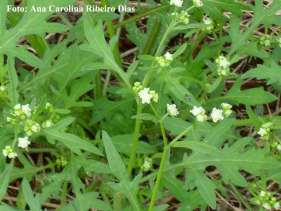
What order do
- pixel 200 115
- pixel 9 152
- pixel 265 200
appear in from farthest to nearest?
pixel 265 200
pixel 9 152
pixel 200 115

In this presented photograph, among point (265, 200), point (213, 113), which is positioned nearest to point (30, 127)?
point (213, 113)

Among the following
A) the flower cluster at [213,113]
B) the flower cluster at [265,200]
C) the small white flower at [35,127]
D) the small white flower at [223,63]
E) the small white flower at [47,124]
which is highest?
the small white flower at [223,63]

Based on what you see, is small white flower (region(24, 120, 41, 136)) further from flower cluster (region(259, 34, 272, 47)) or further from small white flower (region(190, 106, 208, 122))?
flower cluster (region(259, 34, 272, 47))

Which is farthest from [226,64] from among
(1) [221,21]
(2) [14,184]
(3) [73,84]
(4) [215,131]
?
(2) [14,184]

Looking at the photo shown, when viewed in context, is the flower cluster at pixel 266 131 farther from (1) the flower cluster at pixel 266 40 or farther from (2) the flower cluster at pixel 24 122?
(2) the flower cluster at pixel 24 122

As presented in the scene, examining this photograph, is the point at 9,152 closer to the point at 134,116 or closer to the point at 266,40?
the point at 134,116

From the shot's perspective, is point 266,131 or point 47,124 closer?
point 47,124

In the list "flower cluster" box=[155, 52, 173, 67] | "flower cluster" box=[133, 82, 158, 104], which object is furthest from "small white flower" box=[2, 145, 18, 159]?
Result: "flower cluster" box=[155, 52, 173, 67]

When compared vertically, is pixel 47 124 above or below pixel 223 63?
below

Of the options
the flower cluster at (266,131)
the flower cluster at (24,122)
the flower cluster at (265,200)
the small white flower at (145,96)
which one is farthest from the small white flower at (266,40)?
the flower cluster at (24,122)

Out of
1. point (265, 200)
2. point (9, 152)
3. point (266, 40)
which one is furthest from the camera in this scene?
point (266, 40)

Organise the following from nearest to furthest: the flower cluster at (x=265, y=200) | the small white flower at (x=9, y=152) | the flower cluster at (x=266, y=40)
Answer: the small white flower at (x=9, y=152), the flower cluster at (x=265, y=200), the flower cluster at (x=266, y=40)

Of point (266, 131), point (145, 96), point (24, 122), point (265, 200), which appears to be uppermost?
point (145, 96)
